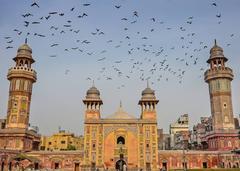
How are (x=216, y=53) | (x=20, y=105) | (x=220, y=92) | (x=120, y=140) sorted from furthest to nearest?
(x=216, y=53) → (x=220, y=92) → (x=20, y=105) → (x=120, y=140)

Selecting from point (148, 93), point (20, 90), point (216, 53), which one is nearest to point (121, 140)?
point (148, 93)

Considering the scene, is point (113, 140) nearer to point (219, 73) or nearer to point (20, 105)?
point (20, 105)

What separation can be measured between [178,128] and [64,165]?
46.3 meters

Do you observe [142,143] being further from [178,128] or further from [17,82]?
[178,128]

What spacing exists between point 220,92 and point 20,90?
3257cm

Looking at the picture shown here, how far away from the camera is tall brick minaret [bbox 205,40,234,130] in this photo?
50344 mm

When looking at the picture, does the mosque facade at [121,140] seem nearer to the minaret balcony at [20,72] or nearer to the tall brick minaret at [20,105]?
the tall brick minaret at [20,105]

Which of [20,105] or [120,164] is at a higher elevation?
[20,105]

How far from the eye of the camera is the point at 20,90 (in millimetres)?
49406

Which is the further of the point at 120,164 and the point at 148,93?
the point at 148,93

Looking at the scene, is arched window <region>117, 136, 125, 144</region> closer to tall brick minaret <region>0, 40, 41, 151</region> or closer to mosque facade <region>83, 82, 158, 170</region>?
mosque facade <region>83, 82, 158, 170</region>

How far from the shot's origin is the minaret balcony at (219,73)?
170 feet

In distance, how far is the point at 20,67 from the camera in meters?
50.2

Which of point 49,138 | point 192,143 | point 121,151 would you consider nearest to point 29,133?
point 121,151
